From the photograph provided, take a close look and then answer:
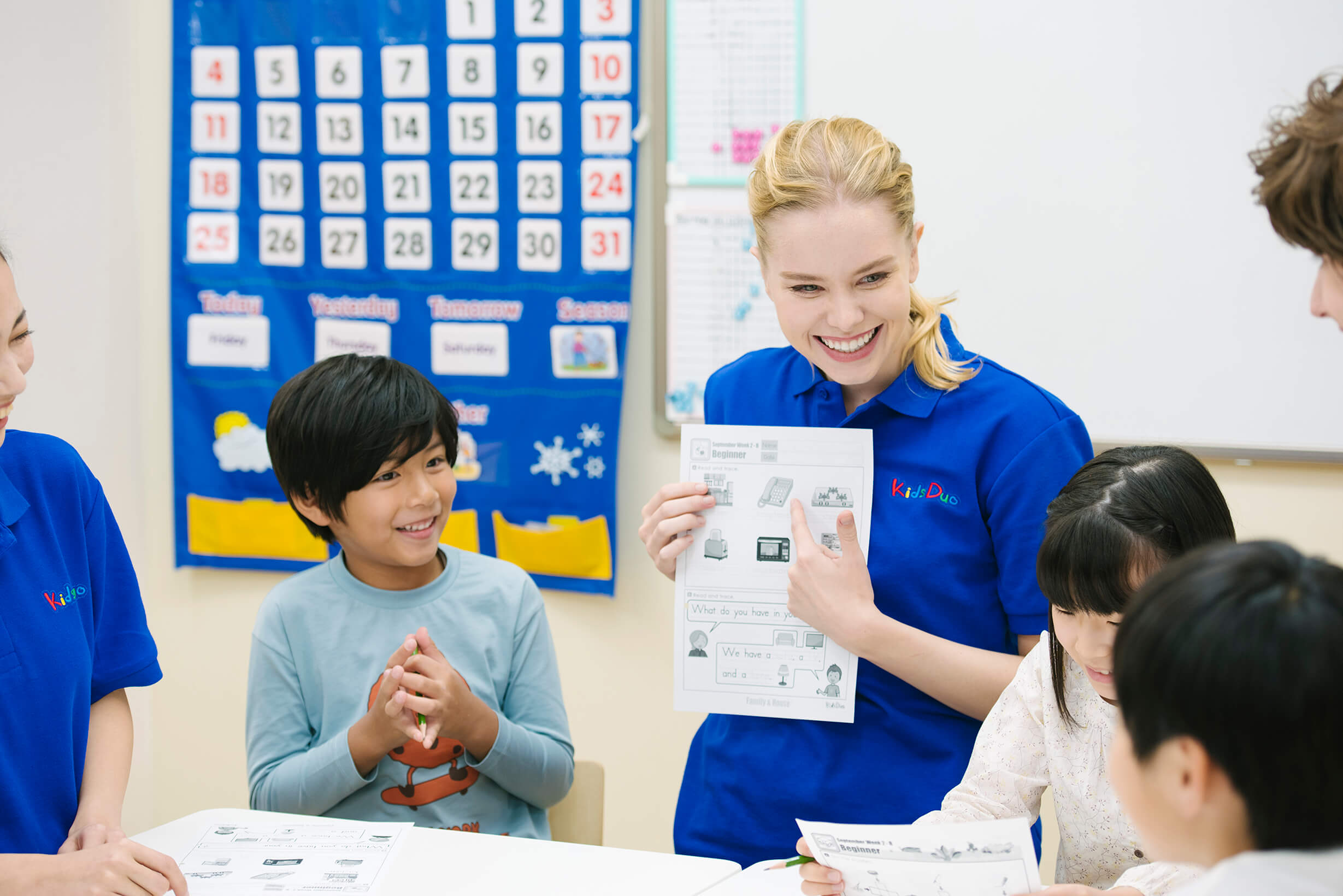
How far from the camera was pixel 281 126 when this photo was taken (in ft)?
7.92

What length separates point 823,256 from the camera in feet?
→ 3.80

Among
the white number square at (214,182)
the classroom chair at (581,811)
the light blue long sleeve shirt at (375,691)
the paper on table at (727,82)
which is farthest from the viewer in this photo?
the white number square at (214,182)

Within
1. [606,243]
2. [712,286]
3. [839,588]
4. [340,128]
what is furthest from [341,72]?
[839,588]

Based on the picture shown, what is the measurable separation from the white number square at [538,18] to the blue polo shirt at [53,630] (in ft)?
4.67

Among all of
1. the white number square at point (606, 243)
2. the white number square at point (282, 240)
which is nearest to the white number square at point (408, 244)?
the white number square at point (282, 240)

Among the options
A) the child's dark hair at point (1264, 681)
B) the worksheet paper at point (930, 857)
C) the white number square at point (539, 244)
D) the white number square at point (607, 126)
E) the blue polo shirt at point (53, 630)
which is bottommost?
the worksheet paper at point (930, 857)

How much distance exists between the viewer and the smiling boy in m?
1.35

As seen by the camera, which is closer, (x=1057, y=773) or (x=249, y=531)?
(x=1057, y=773)

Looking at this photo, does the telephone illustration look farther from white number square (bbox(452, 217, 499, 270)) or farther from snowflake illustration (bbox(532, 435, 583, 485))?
white number square (bbox(452, 217, 499, 270))

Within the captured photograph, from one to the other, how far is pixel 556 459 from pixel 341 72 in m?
1.06

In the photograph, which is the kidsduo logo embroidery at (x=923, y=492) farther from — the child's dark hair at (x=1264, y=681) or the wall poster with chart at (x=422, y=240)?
the wall poster with chart at (x=422, y=240)

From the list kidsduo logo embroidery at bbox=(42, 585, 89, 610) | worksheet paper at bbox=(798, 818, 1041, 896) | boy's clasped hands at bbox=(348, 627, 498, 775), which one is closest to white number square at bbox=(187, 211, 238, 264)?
kidsduo logo embroidery at bbox=(42, 585, 89, 610)

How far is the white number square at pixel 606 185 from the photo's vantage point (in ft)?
7.34

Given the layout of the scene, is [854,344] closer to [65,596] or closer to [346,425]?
[346,425]
